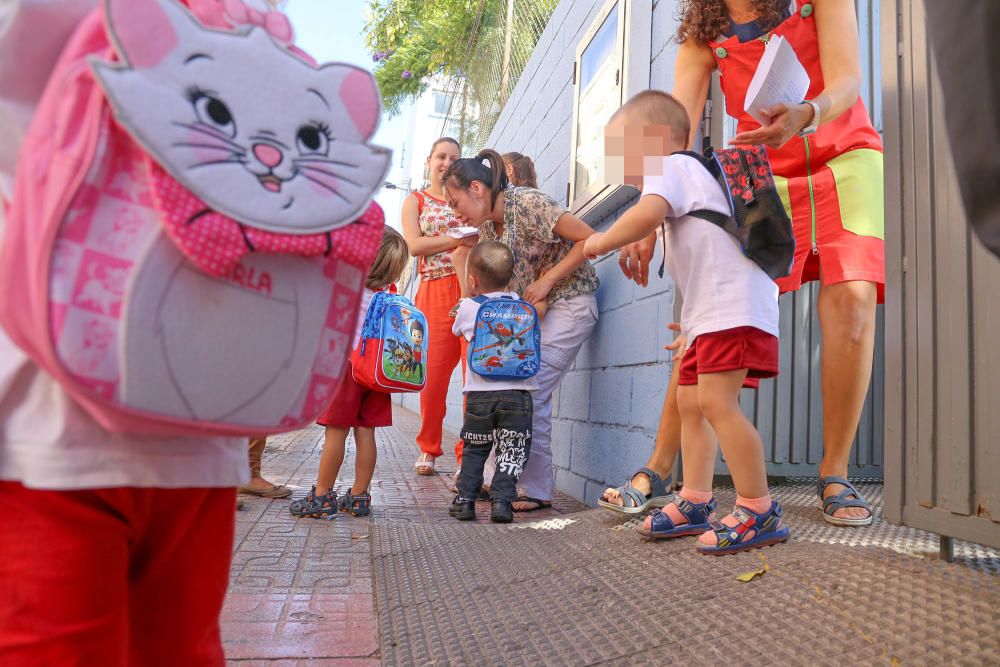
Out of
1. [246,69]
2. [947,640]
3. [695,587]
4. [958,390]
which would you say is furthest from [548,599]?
[246,69]

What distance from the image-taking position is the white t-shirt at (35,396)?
2.85 ft

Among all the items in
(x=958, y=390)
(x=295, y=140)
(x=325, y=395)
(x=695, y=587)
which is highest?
(x=295, y=140)

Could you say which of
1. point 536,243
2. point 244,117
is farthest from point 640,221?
point 536,243

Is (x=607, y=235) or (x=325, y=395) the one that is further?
(x=607, y=235)

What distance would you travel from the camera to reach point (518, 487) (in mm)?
4070

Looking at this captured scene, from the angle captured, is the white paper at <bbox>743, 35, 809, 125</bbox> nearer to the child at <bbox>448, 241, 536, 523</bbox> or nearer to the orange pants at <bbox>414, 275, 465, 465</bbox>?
the child at <bbox>448, 241, 536, 523</bbox>

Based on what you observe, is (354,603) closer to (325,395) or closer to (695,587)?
(695,587)

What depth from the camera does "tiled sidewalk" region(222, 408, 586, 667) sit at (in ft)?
6.19

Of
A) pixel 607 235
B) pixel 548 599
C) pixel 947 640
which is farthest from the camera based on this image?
pixel 607 235

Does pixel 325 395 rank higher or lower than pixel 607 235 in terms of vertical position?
lower

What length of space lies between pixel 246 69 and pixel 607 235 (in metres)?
1.66

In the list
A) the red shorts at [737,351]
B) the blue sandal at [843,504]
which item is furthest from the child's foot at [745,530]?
the red shorts at [737,351]

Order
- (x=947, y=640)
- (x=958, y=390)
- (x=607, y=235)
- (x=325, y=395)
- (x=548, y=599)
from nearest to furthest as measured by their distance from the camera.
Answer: (x=325, y=395) < (x=947, y=640) < (x=958, y=390) < (x=548, y=599) < (x=607, y=235)

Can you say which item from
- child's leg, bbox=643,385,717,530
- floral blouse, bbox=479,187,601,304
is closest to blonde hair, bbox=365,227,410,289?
floral blouse, bbox=479,187,601,304
